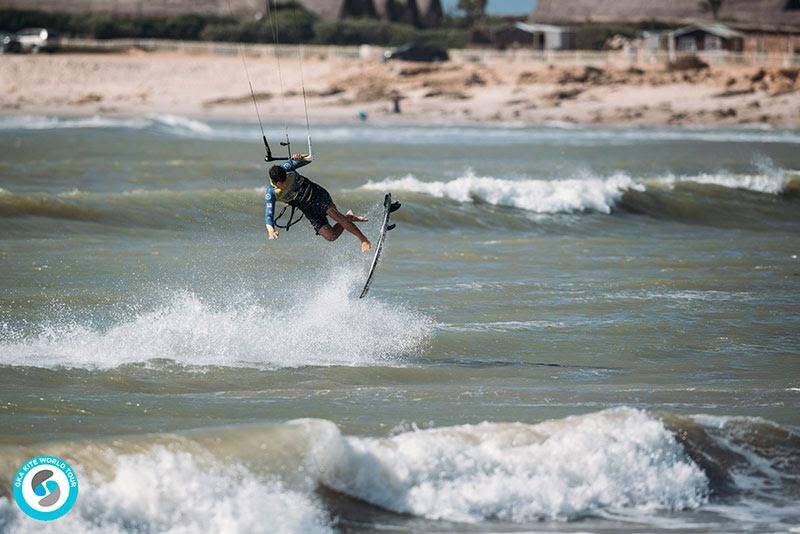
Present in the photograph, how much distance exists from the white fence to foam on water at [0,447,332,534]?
158ft

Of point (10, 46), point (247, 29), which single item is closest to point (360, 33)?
point (247, 29)

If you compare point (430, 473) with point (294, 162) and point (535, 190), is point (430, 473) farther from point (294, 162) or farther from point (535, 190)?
point (535, 190)

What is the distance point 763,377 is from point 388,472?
4589 millimetres

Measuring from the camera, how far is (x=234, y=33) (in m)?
69.4

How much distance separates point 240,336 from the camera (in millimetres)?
13312

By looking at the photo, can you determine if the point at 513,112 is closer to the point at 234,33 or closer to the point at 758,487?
the point at 234,33

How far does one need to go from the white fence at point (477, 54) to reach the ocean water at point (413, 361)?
3089 centimetres

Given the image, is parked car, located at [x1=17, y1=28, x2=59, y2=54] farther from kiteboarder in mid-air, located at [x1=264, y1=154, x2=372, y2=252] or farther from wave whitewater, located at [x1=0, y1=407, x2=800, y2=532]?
wave whitewater, located at [x1=0, y1=407, x2=800, y2=532]

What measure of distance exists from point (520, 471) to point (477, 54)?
51.3 meters

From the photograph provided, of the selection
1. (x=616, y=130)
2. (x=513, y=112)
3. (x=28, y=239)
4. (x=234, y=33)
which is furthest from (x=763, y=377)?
(x=234, y=33)

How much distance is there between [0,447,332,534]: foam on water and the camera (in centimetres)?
842

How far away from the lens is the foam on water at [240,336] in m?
12.5

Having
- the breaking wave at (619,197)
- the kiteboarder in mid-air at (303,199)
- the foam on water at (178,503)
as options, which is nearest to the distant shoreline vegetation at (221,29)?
the breaking wave at (619,197)

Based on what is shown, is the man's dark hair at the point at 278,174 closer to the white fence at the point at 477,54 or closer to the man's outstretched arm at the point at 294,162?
the man's outstretched arm at the point at 294,162
